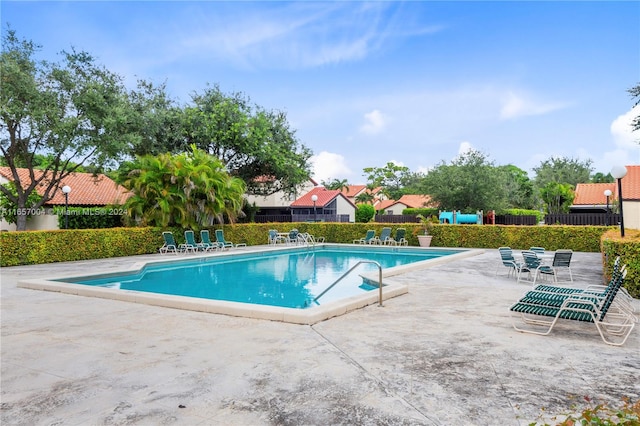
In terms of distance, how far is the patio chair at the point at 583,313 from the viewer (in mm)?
5602

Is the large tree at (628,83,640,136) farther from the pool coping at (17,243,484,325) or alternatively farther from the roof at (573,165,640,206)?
the roof at (573,165,640,206)

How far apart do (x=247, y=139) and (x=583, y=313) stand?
24360 mm

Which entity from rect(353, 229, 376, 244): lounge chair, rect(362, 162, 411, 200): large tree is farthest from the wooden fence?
rect(362, 162, 411, 200): large tree

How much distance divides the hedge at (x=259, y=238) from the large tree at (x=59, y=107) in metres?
4.96

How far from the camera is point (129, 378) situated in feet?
14.5

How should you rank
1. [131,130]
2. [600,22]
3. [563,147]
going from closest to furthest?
[600,22]
[131,130]
[563,147]

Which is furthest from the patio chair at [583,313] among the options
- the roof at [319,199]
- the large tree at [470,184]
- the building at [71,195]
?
the roof at [319,199]

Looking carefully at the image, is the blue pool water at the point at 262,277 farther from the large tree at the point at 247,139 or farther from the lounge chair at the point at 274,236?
the large tree at the point at 247,139

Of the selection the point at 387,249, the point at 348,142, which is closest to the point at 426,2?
the point at 387,249

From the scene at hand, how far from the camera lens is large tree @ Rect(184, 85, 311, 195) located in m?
27.6

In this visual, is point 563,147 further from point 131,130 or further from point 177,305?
point 177,305

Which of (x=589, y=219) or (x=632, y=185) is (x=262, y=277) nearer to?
(x=589, y=219)

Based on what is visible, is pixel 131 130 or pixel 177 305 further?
pixel 131 130

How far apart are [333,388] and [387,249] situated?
17586 millimetres
